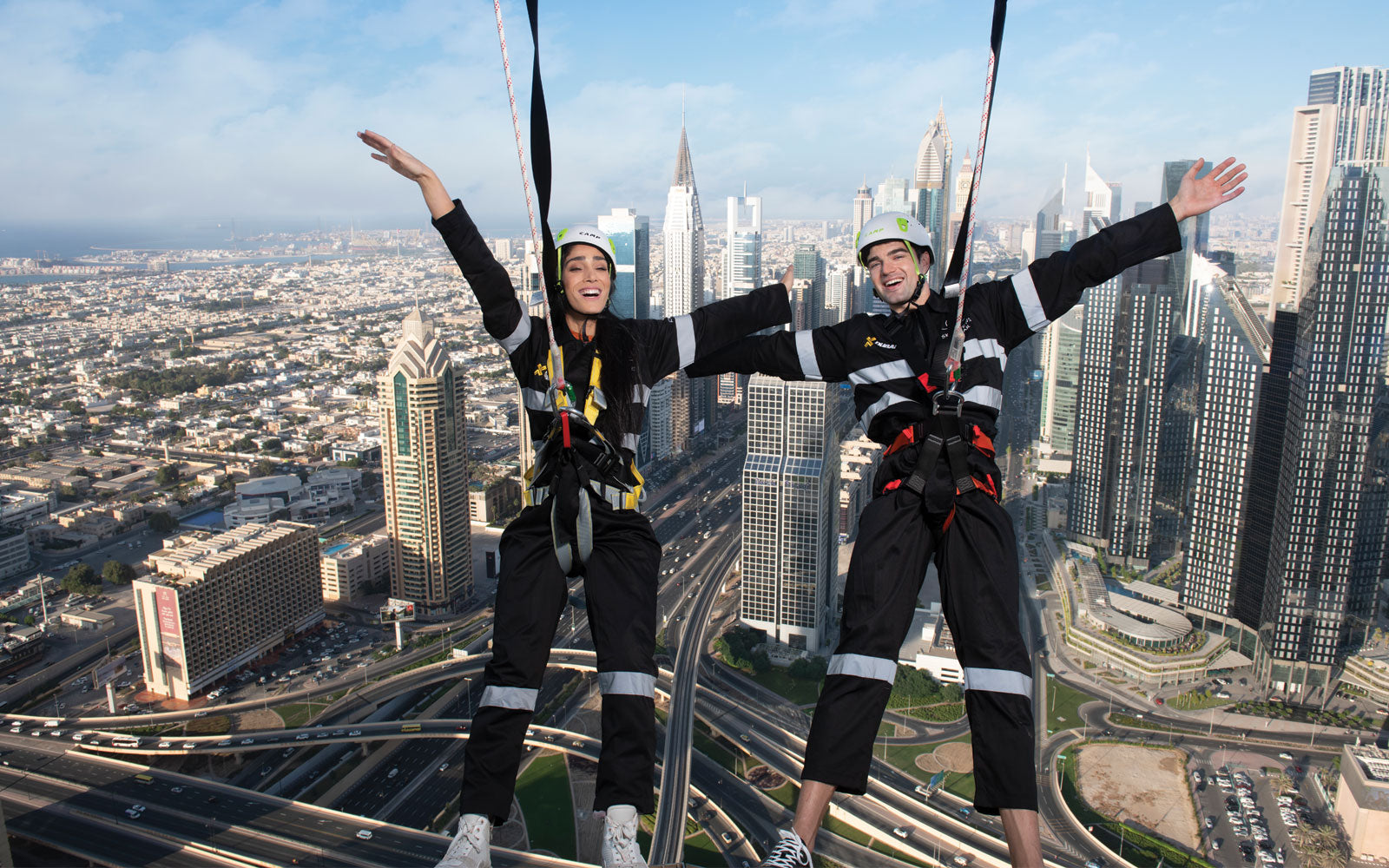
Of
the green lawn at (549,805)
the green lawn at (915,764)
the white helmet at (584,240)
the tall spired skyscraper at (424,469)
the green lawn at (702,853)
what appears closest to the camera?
the white helmet at (584,240)

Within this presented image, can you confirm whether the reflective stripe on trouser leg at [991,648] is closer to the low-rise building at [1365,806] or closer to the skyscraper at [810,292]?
the low-rise building at [1365,806]

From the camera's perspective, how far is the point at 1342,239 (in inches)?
579

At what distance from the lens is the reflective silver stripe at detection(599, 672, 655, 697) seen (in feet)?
6.35

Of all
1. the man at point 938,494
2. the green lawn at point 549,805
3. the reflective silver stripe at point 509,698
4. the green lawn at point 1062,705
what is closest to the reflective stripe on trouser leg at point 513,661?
the reflective silver stripe at point 509,698

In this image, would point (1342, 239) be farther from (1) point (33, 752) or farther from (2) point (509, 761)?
(1) point (33, 752)

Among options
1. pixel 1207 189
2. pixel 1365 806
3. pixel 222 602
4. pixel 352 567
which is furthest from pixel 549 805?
pixel 1207 189

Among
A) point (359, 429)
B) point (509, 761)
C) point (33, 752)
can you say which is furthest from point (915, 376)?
point (359, 429)

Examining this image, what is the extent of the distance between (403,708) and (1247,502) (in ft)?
52.5

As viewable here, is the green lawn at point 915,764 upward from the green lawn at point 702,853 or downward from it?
upward

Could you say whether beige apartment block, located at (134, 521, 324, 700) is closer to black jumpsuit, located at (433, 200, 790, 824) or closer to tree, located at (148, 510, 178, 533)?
tree, located at (148, 510, 178, 533)

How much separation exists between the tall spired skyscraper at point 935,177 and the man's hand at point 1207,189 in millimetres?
39687

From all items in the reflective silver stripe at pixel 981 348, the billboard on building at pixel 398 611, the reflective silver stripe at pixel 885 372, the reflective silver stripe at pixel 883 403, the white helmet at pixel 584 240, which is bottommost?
the billboard on building at pixel 398 611

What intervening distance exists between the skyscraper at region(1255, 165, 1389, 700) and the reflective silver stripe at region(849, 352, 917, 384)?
16.3m

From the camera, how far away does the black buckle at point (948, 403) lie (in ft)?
6.47
